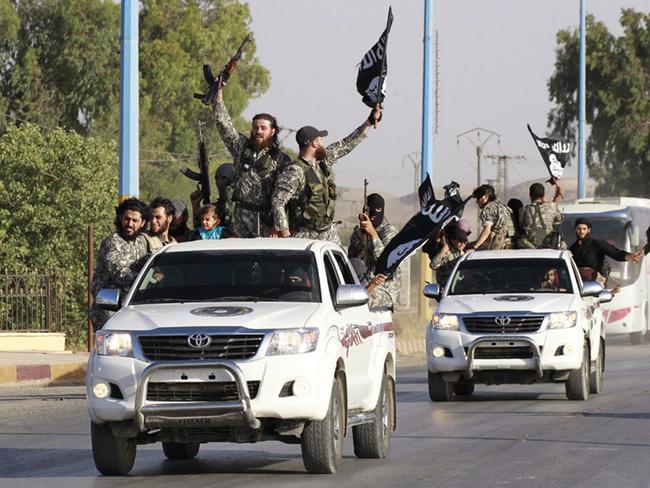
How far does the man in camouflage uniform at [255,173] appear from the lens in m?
14.2

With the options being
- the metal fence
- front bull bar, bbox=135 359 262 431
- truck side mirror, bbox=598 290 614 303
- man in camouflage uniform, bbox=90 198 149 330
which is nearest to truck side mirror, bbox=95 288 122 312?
front bull bar, bbox=135 359 262 431

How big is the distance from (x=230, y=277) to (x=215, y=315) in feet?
2.69

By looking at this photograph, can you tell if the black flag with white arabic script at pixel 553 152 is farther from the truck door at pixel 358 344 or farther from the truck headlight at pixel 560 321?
the truck door at pixel 358 344

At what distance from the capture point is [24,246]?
47.6m

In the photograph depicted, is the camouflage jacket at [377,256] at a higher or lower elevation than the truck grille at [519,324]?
higher

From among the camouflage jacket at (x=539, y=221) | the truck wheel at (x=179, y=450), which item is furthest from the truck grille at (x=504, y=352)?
the truck wheel at (x=179, y=450)

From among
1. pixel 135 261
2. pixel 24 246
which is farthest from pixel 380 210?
pixel 24 246

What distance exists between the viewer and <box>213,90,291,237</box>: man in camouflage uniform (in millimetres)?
14188

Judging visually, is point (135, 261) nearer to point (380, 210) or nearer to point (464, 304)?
point (380, 210)

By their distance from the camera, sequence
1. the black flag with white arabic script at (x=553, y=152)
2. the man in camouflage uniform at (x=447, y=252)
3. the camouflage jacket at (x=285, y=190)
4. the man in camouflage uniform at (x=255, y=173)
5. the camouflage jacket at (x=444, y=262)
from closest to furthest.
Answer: the camouflage jacket at (x=285, y=190) < the man in camouflage uniform at (x=255, y=173) < the camouflage jacket at (x=444, y=262) < the man in camouflage uniform at (x=447, y=252) < the black flag with white arabic script at (x=553, y=152)

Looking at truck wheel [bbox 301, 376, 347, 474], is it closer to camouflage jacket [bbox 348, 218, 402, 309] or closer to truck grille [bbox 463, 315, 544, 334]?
camouflage jacket [bbox 348, 218, 402, 309]

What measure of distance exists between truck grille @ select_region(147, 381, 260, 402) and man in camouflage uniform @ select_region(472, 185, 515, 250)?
35.1ft

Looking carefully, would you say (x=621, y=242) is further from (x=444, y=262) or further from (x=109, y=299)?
(x=109, y=299)

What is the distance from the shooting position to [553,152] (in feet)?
83.4
